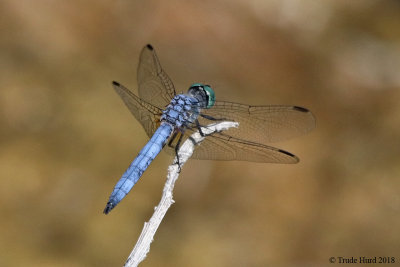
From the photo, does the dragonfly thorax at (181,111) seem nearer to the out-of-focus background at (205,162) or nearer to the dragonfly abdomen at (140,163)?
the dragonfly abdomen at (140,163)

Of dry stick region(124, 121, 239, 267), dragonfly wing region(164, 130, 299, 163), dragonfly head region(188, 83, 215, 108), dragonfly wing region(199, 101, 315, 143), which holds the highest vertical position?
dragonfly head region(188, 83, 215, 108)

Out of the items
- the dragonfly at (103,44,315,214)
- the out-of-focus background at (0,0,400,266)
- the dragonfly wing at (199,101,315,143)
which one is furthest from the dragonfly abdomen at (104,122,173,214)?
the out-of-focus background at (0,0,400,266)

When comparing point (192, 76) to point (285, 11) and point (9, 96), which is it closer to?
point (285, 11)

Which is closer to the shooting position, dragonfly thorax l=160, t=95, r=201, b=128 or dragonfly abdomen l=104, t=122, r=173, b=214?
dragonfly abdomen l=104, t=122, r=173, b=214

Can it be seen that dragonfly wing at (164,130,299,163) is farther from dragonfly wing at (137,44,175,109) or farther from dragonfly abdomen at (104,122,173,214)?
dragonfly wing at (137,44,175,109)

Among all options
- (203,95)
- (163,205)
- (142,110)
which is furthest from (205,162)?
(163,205)

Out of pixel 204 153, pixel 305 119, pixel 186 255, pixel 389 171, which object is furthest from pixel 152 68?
pixel 389 171

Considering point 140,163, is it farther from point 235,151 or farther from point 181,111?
point 235,151

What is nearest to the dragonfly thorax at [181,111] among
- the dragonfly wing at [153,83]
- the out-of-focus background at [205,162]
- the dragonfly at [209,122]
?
the dragonfly at [209,122]
